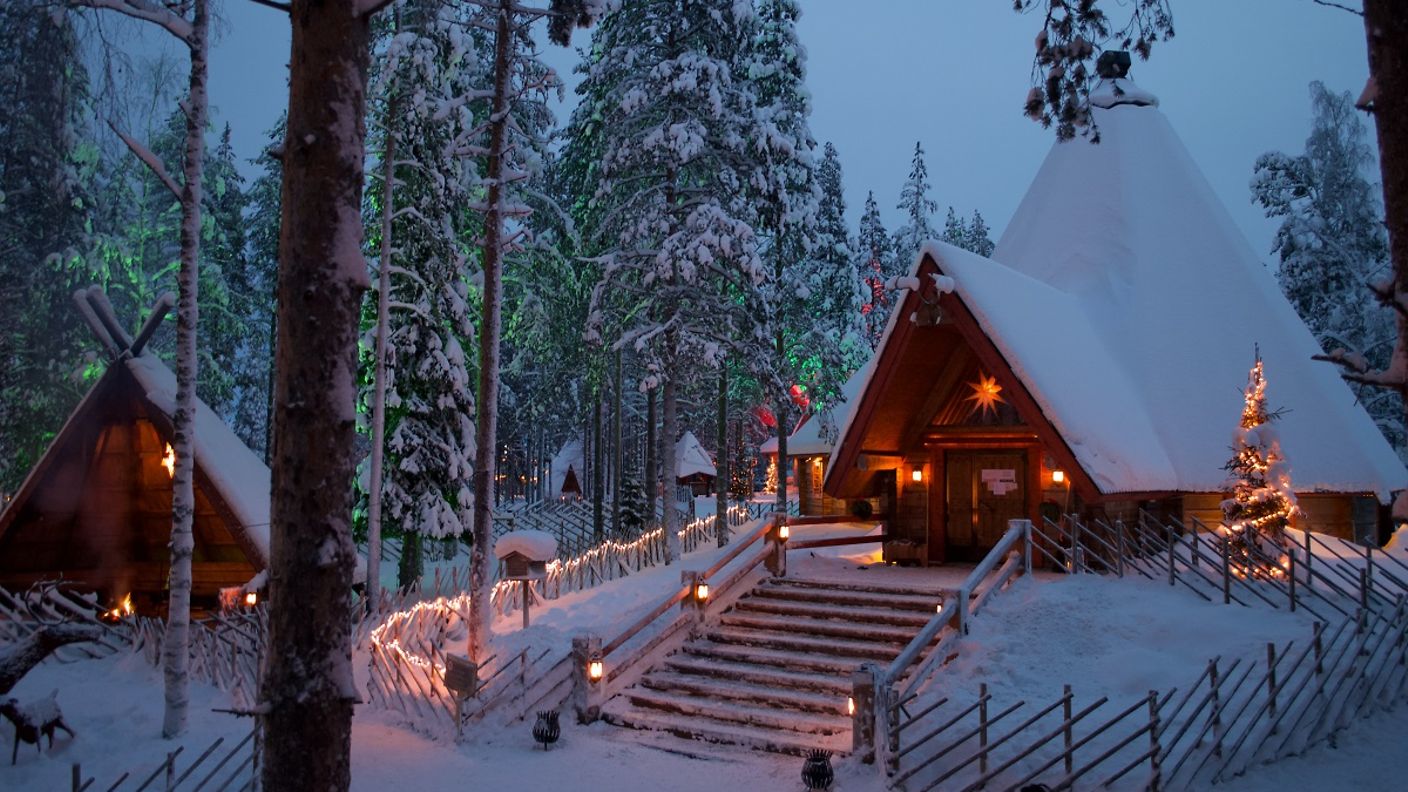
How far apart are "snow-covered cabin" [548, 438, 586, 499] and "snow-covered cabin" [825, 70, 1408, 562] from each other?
38400 millimetres

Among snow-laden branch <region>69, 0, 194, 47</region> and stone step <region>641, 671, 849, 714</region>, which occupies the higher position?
snow-laden branch <region>69, 0, 194, 47</region>

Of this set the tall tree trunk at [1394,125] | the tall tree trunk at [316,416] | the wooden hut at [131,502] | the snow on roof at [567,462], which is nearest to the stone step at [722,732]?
the wooden hut at [131,502]

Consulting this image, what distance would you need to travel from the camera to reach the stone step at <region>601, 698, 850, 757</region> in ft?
→ 40.4

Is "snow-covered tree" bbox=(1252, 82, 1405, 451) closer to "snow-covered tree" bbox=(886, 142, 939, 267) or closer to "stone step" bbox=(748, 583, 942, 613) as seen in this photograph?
"snow-covered tree" bbox=(886, 142, 939, 267)

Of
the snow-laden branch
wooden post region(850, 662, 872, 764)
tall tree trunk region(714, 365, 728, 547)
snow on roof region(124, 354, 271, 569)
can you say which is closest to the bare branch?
the snow-laden branch

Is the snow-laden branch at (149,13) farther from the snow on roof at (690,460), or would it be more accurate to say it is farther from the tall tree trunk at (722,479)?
the snow on roof at (690,460)

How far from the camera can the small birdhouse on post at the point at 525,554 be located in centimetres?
1672

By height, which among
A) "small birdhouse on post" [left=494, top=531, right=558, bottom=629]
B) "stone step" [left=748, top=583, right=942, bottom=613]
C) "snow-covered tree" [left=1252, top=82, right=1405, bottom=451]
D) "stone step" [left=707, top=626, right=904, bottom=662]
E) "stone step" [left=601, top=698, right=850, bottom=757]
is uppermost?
"snow-covered tree" [left=1252, top=82, right=1405, bottom=451]

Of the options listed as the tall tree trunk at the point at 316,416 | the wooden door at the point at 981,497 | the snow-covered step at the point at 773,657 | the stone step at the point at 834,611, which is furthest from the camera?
the wooden door at the point at 981,497

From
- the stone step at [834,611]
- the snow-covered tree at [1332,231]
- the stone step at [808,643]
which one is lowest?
the stone step at [808,643]

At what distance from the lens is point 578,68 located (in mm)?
27594

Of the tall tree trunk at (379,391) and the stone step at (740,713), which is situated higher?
the tall tree trunk at (379,391)

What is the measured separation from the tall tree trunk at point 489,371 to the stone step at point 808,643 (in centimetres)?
373

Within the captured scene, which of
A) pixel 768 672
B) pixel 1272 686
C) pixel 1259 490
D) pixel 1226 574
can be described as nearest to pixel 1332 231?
pixel 1259 490
